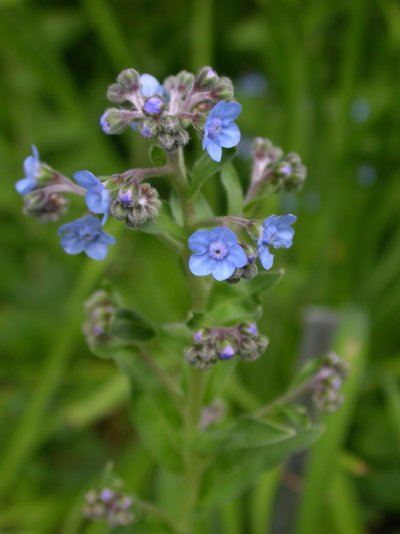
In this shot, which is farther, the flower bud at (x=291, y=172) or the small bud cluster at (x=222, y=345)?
the flower bud at (x=291, y=172)

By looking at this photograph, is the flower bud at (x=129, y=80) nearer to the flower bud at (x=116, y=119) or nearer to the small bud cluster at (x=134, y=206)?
the flower bud at (x=116, y=119)

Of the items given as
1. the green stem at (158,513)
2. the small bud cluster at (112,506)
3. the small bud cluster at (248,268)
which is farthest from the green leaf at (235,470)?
the small bud cluster at (248,268)

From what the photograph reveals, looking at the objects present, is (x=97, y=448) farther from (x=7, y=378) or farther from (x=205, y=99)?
(x=205, y=99)

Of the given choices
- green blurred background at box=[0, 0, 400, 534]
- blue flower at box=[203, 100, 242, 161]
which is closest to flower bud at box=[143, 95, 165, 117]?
blue flower at box=[203, 100, 242, 161]

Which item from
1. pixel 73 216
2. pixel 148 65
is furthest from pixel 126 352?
pixel 148 65

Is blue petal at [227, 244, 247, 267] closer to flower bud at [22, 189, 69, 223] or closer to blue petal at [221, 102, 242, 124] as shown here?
blue petal at [221, 102, 242, 124]

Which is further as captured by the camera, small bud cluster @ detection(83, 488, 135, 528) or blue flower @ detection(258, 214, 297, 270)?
small bud cluster @ detection(83, 488, 135, 528)
